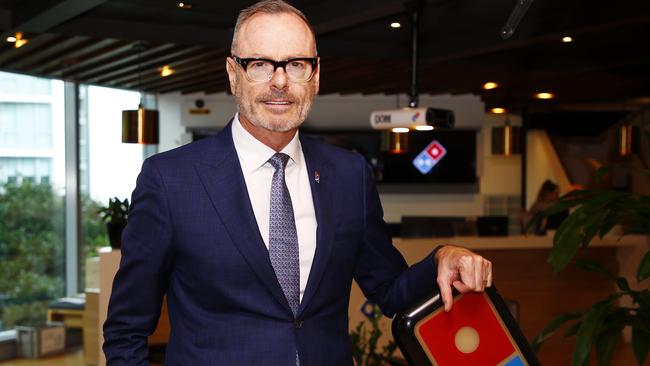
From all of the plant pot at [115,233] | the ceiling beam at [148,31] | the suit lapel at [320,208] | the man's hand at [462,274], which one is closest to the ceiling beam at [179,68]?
the ceiling beam at [148,31]

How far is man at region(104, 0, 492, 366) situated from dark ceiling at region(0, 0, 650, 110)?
360cm

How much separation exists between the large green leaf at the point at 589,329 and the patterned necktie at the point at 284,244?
3.13ft

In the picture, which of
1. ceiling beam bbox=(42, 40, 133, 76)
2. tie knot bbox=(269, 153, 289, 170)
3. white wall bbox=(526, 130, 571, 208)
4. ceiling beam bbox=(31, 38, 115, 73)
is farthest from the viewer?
white wall bbox=(526, 130, 571, 208)

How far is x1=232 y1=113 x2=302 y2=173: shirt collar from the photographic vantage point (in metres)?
1.46

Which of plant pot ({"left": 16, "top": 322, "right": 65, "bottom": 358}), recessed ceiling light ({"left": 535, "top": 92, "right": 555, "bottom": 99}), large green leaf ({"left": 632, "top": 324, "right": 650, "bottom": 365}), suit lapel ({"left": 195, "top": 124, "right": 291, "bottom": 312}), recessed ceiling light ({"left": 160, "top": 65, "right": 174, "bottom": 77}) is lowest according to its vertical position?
plant pot ({"left": 16, "top": 322, "right": 65, "bottom": 358})

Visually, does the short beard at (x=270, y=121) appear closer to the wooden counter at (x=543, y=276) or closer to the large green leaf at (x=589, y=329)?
the large green leaf at (x=589, y=329)

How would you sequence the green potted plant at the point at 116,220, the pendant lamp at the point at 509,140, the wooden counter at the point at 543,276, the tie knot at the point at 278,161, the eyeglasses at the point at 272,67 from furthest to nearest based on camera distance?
the pendant lamp at the point at 509,140 → the wooden counter at the point at 543,276 → the green potted plant at the point at 116,220 → the tie knot at the point at 278,161 → the eyeglasses at the point at 272,67

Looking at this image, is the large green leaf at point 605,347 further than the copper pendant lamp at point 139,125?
No

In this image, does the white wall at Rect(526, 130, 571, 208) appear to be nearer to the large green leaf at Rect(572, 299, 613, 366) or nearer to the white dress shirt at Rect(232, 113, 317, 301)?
the large green leaf at Rect(572, 299, 613, 366)

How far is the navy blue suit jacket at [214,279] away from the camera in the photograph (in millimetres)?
1370

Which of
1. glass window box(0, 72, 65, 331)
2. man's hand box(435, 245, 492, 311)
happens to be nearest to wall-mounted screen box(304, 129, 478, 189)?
glass window box(0, 72, 65, 331)

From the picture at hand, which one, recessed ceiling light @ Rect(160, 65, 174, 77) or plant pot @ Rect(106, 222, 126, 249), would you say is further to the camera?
recessed ceiling light @ Rect(160, 65, 174, 77)

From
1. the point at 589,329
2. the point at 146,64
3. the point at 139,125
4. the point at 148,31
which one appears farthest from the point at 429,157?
the point at 589,329

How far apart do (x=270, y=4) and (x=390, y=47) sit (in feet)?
18.8
